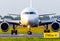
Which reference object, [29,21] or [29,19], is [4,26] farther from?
[29,19]

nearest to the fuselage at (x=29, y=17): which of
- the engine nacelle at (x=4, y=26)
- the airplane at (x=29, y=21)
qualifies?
the airplane at (x=29, y=21)

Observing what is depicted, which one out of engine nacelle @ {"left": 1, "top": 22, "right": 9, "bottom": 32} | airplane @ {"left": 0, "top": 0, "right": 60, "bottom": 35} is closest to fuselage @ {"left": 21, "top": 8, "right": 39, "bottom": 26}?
airplane @ {"left": 0, "top": 0, "right": 60, "bottom": 35}

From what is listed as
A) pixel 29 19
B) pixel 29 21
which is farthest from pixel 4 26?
pixel 29 19

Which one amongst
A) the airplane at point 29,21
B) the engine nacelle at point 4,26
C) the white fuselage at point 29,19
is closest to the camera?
the white fuselage at point 29,19

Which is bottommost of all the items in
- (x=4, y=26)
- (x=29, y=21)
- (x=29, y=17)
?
(x=4, y=26)

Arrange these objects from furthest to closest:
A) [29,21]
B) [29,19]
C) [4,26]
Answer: [4,26], [29,21], [29,19]

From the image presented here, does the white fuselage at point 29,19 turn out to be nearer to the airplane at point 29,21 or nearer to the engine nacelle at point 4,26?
the airplane at point 29,21

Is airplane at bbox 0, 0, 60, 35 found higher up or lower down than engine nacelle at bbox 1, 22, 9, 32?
higher up

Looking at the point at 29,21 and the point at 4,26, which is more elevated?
the point at 29,21

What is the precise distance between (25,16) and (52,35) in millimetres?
7407

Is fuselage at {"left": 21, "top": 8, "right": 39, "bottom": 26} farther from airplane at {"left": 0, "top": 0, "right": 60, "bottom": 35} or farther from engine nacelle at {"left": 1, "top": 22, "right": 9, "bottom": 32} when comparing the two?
engine nacelle at {"left": 1, "top": 22, "right": 9, "bottom": 32}

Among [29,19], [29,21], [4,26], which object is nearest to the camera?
[29,19]

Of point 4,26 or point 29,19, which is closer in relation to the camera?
point 29,19

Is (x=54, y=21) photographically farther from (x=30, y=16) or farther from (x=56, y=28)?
(x=30, y=16)
